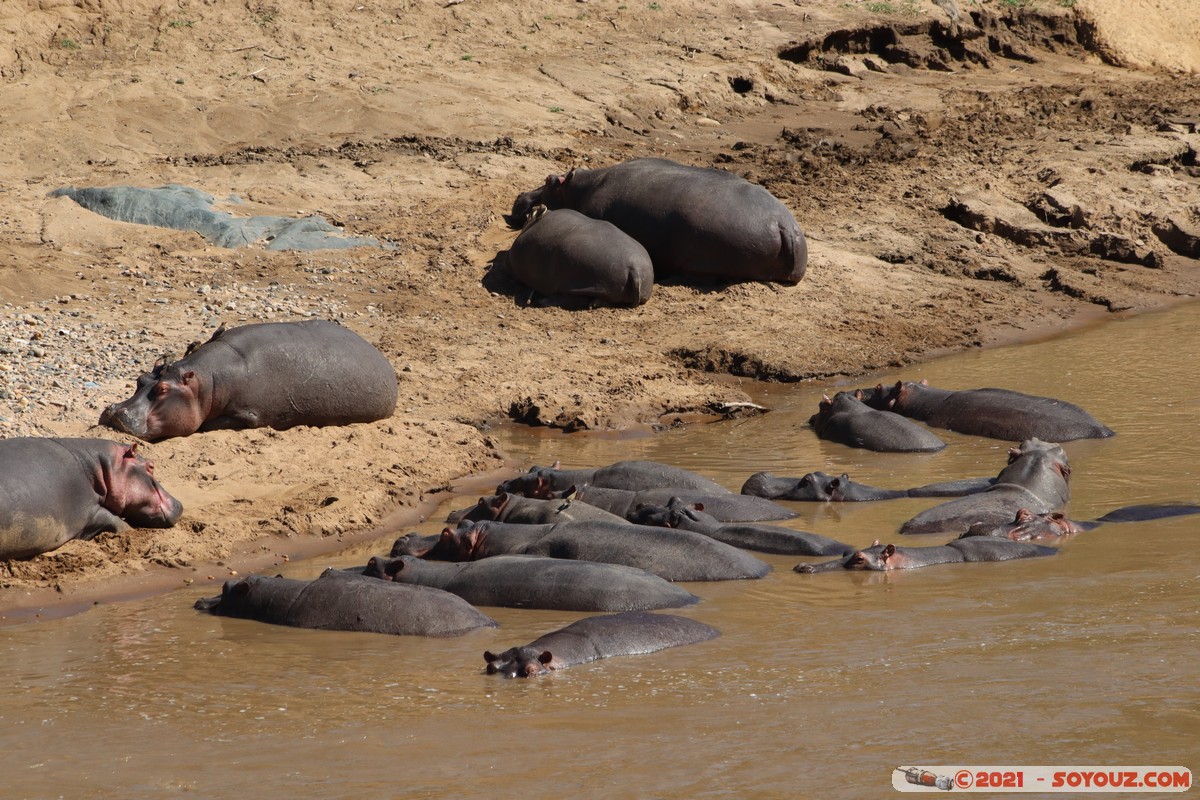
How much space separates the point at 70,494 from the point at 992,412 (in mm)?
6067

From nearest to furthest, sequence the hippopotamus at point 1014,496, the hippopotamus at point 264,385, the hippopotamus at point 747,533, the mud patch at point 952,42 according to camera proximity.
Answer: the hippopotamus at point 747,533, the hippopotamus at point 1014,496, the hippopotamus at point 264,385, the mud patch at point 952,42

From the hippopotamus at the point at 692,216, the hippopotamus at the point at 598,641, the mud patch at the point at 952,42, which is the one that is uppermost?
the mud patch at the point at 952,42

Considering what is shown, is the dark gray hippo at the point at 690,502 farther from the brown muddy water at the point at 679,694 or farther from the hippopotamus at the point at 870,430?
the hippopotamus at the point at 870,430

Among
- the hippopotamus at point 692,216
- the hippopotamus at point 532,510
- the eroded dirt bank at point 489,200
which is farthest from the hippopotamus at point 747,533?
the hippopotamus at point 692,216

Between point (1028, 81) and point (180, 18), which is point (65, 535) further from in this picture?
point (1028, 81)

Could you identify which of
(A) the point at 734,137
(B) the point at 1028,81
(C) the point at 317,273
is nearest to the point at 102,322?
(C) the point at 317,273

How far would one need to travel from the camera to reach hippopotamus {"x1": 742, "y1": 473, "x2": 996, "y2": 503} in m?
8.32

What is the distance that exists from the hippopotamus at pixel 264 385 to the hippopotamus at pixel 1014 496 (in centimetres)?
359

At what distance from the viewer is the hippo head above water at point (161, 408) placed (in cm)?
836

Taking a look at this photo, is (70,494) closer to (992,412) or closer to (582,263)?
(582,263)

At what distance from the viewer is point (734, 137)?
15.9 metres

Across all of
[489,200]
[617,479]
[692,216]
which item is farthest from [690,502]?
[489,200]

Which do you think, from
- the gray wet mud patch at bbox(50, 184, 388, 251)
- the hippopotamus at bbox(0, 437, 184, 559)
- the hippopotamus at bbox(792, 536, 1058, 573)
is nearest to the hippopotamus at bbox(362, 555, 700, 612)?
the hippopotamus at bbox(792, 536, 1058, 573)

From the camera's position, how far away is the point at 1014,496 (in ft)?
25.9
